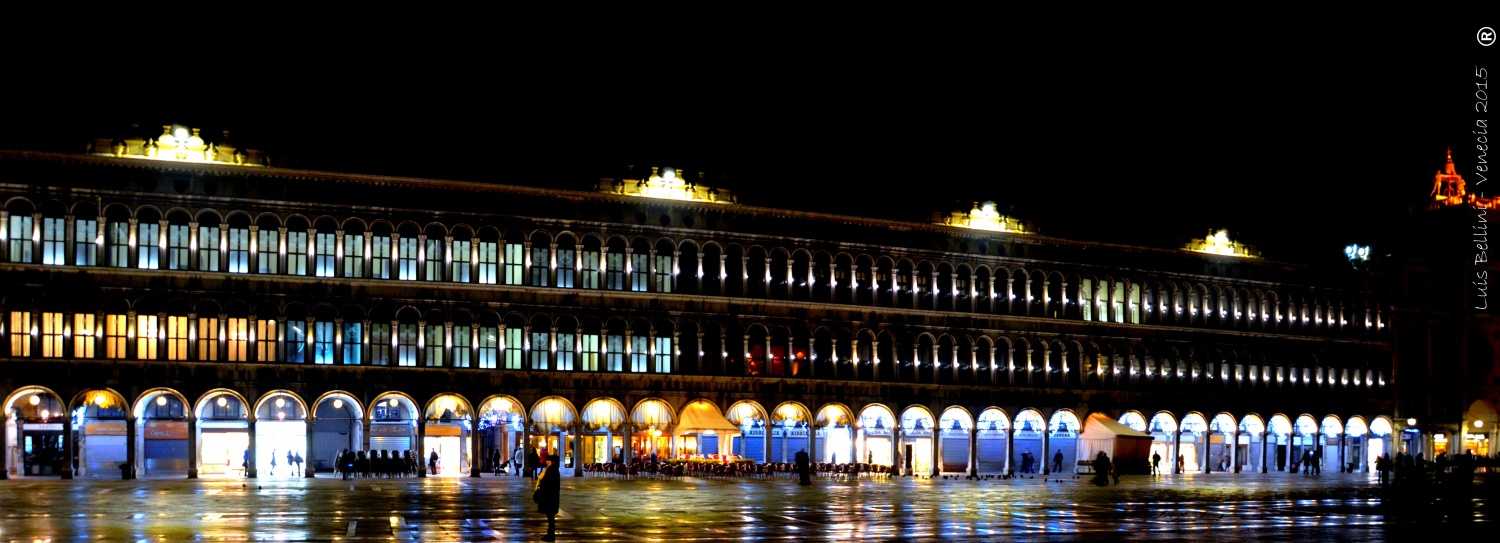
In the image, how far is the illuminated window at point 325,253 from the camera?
182 ft

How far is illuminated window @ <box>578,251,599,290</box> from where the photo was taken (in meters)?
59.6

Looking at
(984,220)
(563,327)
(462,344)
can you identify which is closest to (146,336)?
(462,344)

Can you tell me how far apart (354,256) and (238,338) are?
467cm

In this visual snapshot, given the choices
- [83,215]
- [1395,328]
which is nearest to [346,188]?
[83,215]

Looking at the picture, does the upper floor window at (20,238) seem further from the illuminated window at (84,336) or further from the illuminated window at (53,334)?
the illuminated window at (84,336)

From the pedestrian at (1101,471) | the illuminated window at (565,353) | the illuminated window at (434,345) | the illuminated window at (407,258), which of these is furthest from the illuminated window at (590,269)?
the pedestrian at (1101,471)

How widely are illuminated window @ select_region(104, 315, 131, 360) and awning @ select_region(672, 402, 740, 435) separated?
1939 centimetres

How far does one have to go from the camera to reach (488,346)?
5812cm

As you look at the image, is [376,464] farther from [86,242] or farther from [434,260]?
[86,242]

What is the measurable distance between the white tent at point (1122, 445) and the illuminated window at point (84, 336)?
36.2 metres

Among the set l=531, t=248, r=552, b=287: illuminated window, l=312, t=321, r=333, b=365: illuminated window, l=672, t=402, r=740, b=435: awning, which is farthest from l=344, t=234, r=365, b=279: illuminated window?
l=672, t=402, r=740, b=435: awning

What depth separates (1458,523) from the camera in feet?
109

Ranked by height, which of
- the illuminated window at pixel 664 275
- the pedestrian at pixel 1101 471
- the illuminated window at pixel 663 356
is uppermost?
the illuminated window at pixel 664 275

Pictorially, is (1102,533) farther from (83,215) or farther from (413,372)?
(83,215)
